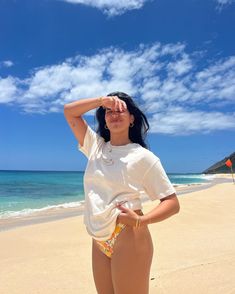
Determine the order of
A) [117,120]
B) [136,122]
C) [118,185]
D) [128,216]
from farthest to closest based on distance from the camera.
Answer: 1. [136,122]
2. [117,120]
3. [118,185]
4. [128,216]

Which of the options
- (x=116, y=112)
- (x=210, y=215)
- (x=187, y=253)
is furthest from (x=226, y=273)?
(x=210, y=215)

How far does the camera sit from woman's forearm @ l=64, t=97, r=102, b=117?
7.81ft

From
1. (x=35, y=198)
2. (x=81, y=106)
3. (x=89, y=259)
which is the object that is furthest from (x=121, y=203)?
(x=35, y=198)

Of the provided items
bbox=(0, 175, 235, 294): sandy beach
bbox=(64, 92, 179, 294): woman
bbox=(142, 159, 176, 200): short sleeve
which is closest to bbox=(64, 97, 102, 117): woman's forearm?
bbox=(64, 92, 179, 294): woman

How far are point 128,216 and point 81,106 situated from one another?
85 cm

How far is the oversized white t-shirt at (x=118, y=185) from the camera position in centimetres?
209

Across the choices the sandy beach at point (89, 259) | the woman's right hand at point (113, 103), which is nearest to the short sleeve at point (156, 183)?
the woman's right hand at point (113, 103)

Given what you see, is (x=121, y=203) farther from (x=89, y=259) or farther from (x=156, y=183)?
(x=89, y=259)

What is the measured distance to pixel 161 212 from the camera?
6.86 ft

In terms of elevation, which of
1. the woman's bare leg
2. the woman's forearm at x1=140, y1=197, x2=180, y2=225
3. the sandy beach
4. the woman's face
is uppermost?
the woman's face

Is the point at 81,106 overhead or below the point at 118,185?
overhead

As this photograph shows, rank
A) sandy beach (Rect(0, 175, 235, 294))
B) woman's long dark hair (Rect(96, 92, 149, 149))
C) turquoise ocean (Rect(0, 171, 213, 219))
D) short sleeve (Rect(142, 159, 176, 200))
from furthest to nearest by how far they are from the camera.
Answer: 1. turquoise ocean (Rect(0, 171, 213, 219))
2. sandy beach (Rect(0, 175, 235, 294))
3. woman's long dark hair (Rect(96, 92, 149, 149))
4. short sleeve (Rect(142, 159, 176, 200))

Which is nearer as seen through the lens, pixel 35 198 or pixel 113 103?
pixel 113 103

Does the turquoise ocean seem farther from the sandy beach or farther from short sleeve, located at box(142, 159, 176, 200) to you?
short sleeve, located at box(142, 159, 176, 200)
